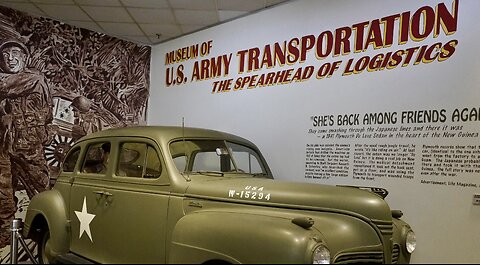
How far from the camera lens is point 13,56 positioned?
16.9 feet

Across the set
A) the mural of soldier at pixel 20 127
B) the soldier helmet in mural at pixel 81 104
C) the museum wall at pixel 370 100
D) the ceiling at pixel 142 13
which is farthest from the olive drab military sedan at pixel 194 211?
the ceiling at pixel 142 13

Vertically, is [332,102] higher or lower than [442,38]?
lower

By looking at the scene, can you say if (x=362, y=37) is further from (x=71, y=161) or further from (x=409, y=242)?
(x=71, y=161)

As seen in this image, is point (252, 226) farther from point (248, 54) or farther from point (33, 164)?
point (33, 164)

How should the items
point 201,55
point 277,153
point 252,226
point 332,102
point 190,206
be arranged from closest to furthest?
point 252,226
point 190,206
point 332,102
point 277,153
point 201,55

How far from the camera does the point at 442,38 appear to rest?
3.50 meters

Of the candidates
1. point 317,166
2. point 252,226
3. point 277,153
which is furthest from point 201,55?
point 252,226

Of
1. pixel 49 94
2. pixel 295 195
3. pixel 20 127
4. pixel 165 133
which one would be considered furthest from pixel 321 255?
pixel 49 94

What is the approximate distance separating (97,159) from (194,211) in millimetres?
1382

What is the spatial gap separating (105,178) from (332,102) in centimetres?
221

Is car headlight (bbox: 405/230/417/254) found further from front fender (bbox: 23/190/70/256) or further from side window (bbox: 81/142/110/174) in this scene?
front fender (bbox: 23/190/70/256)

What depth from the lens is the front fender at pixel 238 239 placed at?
2.27m

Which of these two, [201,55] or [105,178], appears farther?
[201,55]

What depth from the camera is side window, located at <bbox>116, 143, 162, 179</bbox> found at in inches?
129
